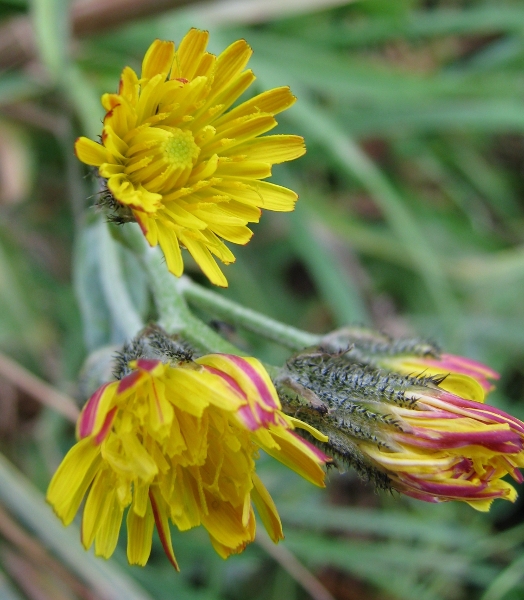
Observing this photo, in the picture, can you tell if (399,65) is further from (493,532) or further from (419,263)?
(493,532)

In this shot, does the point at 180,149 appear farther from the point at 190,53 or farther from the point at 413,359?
the point at 413,359

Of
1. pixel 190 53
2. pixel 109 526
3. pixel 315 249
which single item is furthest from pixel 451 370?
pixel 315 249

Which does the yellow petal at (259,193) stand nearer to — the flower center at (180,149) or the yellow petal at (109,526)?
the flower center at (180,149)

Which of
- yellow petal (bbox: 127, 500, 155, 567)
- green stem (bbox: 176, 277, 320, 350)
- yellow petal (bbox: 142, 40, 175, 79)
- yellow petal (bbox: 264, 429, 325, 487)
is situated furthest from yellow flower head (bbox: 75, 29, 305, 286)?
yellow petal (bbox: 127, 500, 155, 567)

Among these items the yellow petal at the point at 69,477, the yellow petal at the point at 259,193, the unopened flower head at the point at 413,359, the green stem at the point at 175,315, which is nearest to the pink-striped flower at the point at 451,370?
the unopened flower head at the point at 413,359

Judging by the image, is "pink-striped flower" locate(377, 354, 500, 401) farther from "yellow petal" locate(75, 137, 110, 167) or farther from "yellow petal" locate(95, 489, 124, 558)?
"yellow petal" locate(75, 137, 110, 167)

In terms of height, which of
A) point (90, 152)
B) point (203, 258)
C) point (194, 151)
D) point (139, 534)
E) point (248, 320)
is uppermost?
point (90, 152)

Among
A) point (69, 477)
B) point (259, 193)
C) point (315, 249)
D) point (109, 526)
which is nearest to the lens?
point (69, 477)
